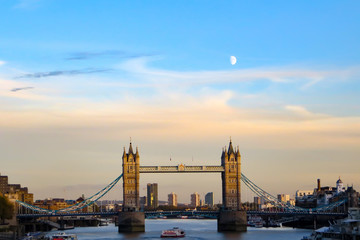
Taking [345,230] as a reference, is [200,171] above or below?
above

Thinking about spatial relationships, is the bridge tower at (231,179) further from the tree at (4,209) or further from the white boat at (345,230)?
the white boat at (345,230)

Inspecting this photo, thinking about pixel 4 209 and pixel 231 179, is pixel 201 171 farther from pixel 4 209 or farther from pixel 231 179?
pixel 4 209

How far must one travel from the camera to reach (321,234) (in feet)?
328

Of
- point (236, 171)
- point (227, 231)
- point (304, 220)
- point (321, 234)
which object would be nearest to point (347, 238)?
point (321, 234)

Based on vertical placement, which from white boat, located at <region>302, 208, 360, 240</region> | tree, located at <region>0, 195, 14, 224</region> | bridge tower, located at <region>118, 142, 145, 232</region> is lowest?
white boat, located at <region>302, 208, 360, 240</region>

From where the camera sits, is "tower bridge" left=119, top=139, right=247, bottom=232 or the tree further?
→ "tower bridge" left=119, top=139, right=247, bottom=232

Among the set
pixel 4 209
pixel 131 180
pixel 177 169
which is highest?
pixel 177 169

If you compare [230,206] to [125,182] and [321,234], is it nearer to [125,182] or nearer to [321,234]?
[125,182]

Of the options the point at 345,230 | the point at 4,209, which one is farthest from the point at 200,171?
the point at 345,230

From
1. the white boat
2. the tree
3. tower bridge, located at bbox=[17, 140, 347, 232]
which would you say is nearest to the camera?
the white boat

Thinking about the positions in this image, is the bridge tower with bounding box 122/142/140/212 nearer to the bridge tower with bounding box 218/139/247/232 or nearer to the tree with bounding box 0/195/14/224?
the bridge tower with bounding box 218/139/247/232

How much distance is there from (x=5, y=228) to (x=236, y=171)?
61.8 metres

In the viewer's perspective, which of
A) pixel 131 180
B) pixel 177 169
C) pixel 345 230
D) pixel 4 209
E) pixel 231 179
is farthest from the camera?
pixel 231 179

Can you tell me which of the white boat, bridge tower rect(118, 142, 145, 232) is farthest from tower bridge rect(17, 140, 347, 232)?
the white boat
